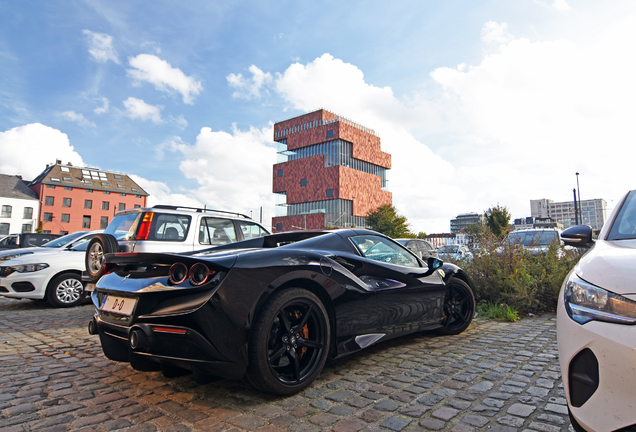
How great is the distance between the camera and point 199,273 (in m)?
2.53

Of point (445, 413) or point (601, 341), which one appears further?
point (445, 413)

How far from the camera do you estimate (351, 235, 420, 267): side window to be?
3715 millimetres

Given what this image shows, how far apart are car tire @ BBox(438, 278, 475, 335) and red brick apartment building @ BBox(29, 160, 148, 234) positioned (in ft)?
245

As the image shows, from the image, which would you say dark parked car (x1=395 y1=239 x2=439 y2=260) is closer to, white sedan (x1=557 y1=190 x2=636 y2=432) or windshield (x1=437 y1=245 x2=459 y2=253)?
windshield (x1=437 y1=245 x2=459 y2=253)

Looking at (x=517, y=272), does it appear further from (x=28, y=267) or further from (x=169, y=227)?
(x=28, y=267)

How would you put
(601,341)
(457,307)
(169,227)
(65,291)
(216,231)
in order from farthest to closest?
(65,291)
(216,231)
(169,227)
(457,307)
(601,341)

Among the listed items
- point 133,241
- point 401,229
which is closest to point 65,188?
point 401,229

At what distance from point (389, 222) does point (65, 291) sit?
170 feet

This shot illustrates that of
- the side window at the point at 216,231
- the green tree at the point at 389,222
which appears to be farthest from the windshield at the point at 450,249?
the green tree at the point at 389,222

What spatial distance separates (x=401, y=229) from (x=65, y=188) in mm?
57503

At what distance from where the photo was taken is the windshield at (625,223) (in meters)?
2.53

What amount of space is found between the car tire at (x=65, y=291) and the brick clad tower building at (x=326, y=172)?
197 feet

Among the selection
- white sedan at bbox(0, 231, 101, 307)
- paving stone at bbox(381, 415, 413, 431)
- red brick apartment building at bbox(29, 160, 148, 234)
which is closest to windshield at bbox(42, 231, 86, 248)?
white sedan at bbox(0, 231, 101, 307)

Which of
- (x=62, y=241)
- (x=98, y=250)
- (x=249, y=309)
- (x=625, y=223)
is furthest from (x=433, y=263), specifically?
(x=62, y=241)
